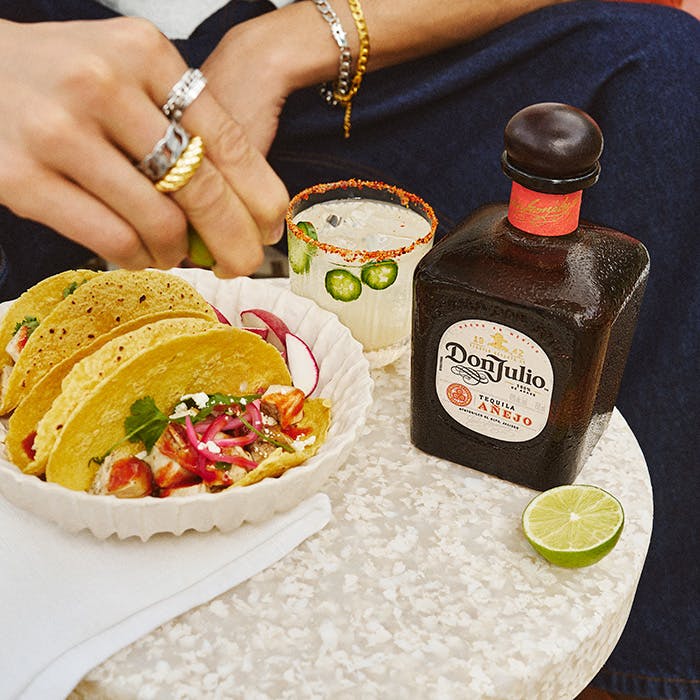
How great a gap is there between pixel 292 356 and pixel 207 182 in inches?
12.1

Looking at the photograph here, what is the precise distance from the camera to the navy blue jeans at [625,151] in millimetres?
1417

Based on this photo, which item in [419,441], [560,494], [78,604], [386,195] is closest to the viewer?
[78,604]

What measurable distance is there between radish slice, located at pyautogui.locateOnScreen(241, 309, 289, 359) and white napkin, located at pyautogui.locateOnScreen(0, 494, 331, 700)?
0.78 feet

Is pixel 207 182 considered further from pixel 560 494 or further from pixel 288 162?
pixel 288 162

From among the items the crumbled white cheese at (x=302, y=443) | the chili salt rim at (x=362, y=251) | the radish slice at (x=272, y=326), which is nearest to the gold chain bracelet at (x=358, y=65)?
the chili salt rim at (x=362, y=251)

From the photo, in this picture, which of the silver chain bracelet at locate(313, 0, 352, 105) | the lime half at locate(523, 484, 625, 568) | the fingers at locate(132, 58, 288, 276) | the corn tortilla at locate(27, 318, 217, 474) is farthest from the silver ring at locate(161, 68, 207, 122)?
the silver chain bracelet at locate(313, 0, 352, 105)

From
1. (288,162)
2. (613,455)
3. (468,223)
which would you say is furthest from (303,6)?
(613,455)

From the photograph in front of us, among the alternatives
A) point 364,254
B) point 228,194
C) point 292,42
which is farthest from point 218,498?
point 292,42

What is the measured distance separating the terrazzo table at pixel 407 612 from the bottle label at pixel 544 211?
307 millimetres

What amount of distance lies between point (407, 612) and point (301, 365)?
13.3 inches

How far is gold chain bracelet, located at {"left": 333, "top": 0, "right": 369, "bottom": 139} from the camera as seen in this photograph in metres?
1.47

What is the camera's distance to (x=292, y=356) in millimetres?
1075

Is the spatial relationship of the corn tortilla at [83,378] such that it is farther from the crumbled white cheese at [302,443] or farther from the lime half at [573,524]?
the lime half at [573,524]

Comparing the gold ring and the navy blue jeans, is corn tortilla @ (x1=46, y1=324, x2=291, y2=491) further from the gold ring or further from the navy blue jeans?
the navy blue jeans
